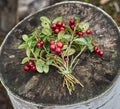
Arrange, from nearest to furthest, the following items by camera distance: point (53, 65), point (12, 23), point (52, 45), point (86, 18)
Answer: point (52, 45) < point (53, 65) < point (86, 18) < point (12, 23)

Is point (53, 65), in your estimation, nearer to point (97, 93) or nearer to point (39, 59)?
point (39, 59)

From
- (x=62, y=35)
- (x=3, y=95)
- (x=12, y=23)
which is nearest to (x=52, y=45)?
(x=62, y=35)

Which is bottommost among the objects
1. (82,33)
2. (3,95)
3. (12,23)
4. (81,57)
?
(3,95)

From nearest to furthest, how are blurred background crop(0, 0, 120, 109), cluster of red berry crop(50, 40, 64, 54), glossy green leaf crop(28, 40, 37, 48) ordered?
1. cluster of red berry crop(50, 40, 64, 54)
2. glossy green leaf crop(28, 40, 37, 48)
3. blurred background crop(0, 0, 120, 109)

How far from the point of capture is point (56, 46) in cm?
185

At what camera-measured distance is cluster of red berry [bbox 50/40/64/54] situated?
183 cm

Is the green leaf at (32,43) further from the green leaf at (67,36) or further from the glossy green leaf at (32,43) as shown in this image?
the green leaf at (67,36)

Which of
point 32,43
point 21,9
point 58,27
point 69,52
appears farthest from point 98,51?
point 21,9

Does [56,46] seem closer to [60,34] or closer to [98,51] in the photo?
[60,34]

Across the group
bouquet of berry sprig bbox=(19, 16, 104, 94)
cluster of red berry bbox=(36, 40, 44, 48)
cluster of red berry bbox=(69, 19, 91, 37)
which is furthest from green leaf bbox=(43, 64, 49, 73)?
cluster of red berry bbox=(69, 19, 91, 37)

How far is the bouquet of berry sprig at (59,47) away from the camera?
6.21 ft

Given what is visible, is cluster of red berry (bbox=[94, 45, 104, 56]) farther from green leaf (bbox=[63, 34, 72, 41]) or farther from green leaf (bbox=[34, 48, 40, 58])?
green leaf (bbox=[34, 48, 40, 58])

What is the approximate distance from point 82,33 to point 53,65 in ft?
0.80

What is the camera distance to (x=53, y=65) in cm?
196
